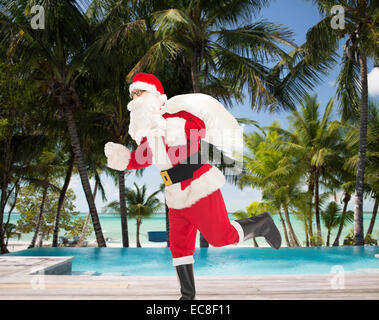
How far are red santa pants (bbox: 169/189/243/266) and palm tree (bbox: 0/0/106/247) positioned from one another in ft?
19.5

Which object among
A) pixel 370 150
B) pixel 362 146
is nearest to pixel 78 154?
pixel 362 146

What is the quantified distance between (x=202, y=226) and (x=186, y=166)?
1.06 feet

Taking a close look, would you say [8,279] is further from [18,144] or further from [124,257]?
[18,144]

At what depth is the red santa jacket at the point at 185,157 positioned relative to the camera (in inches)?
71.0

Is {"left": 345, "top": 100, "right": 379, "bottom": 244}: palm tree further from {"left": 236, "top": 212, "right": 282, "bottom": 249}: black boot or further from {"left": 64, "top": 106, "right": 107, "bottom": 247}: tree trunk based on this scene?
{"left": 236, "top": 212, "right": 282, "bottom": 249}: black boot

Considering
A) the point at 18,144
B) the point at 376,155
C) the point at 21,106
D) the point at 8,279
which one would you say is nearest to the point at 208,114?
the point at 8,279

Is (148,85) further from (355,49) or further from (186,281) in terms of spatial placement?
(355,49)

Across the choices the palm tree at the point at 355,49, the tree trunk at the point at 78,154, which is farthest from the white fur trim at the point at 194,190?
the tree trunk at the point at 78,154

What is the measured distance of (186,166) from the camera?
6.07 feet

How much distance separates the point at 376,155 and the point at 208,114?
30.2ft

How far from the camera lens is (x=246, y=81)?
22.3 ft

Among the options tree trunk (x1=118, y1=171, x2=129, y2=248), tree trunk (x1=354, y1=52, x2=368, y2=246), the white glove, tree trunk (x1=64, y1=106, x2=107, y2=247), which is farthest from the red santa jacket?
tree trunk (x1=118, y1=171, x2=129, y2=248)

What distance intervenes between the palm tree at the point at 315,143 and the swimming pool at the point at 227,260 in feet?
13.0

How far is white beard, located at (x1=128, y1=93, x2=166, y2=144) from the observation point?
6.13 ft
